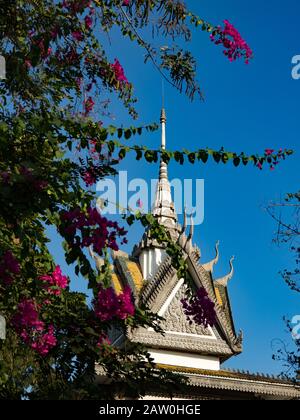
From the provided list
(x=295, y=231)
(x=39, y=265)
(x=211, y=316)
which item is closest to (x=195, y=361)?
(x=295, y=231)

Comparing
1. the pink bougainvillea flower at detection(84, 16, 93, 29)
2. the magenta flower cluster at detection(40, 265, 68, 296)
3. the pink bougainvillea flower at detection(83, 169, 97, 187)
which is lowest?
the magenta flower cluster at detection(40, 265, 68, 296)

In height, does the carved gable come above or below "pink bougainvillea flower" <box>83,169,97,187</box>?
above

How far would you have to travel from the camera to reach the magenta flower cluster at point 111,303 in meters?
4.22

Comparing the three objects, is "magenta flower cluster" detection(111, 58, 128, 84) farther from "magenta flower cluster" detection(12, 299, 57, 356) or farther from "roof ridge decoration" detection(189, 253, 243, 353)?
"roof ridge decoration" detection(189, 253, 243, 353)

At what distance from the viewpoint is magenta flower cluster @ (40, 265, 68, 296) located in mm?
5074

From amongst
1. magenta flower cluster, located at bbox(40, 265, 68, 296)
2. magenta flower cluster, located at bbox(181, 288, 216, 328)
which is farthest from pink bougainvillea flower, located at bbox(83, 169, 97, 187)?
magenta flower cluster, located at bbox(181, 288, 216, 328)

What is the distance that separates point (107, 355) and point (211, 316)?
1.01 m

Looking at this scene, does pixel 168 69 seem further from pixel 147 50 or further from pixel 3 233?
pixel 3 233

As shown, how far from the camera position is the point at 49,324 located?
16.8 ft

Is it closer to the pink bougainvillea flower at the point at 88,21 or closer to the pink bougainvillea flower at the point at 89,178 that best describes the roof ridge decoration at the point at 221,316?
the pink bougainvillea flower at the point at 88,21

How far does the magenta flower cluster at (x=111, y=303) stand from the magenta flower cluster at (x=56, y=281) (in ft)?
2.25

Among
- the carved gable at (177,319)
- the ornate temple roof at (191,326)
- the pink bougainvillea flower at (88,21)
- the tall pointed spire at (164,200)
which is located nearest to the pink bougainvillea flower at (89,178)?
the pink bougainvillea flower at (88,21)

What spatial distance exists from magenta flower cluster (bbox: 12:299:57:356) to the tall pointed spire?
15.3 meters

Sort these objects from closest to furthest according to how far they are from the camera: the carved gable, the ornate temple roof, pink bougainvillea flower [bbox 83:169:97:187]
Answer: pink bougainvillea flower [bbox 83:169:97:187] → the ornate temple roof → the carved gable
